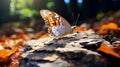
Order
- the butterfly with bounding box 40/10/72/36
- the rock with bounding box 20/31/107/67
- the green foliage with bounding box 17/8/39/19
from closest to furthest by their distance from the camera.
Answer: the rock with bounding box 20/31/107/67, the butterfly with bounding box 40/10/72/36, the green foliage with bounding box 17/8/39/19

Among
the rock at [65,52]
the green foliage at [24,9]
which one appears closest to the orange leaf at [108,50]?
the rock at [65,52]

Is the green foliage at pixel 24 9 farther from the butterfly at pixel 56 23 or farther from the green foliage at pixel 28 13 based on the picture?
the butterfly at pixel 56 23

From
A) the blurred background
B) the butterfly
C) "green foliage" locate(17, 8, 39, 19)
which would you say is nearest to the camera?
the butterfly

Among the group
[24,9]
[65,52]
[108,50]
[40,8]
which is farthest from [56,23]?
[24,9]

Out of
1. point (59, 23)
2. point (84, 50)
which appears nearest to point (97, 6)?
point (59, 23)

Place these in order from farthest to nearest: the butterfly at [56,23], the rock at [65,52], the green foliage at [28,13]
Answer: the green foliage at [28,13] → the butterfly at [56,23] → the rock at [65,52]

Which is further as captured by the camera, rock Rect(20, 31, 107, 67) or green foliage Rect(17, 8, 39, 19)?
green foliage Rect(17, 8, 39, 19)

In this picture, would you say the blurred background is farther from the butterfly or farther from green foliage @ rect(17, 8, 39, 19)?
the butterfly

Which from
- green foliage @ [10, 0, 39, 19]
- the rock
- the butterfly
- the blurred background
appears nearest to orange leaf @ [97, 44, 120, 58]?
the rock
